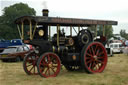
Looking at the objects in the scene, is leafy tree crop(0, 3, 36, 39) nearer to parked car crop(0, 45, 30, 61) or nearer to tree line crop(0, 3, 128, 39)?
tree line crop(0, 3, 128, 39)

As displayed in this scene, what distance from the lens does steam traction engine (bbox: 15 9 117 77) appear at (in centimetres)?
879

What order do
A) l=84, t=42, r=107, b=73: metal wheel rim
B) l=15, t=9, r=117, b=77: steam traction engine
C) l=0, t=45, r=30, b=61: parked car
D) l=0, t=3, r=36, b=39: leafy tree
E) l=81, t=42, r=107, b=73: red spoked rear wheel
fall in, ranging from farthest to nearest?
l=0, t=3, r=36, b=39: leafy tree, l=0, t=45, r=30, b=61: parked car, l=84, t=42, r=107, b=73: metal wheel rim, l=81, t=42, r=107, b=73: red spoked rear wheel, l=15, t=9, r=117, b=77: steam traction engine

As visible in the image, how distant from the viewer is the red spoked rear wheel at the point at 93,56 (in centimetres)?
955

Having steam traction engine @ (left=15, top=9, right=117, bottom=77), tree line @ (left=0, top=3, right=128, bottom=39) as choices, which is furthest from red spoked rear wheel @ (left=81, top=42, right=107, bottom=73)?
tree line @ (left=0, top=3, right=128, bottom=39)

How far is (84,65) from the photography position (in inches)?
372

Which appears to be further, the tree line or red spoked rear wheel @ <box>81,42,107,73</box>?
the tree line

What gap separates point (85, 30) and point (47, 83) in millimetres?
3603

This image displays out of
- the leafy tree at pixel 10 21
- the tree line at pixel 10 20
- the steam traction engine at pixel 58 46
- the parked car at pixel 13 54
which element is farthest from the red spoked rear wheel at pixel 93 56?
the leafy tree at pixel 10 21

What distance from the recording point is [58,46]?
9539 millimetres

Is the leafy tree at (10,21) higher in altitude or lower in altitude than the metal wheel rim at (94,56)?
higher

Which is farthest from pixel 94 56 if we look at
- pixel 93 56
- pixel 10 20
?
pixel 10 20

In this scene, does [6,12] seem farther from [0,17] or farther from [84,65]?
[84,65]

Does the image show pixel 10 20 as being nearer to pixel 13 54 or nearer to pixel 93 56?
pixel 13 54

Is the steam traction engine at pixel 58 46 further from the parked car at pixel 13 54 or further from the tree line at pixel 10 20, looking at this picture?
the tree line at pixel 10 20
